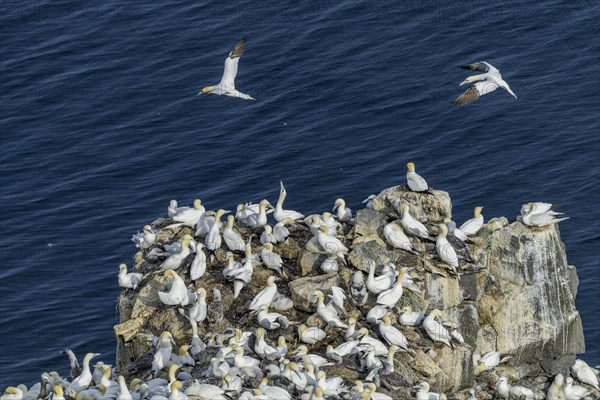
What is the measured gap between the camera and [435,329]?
29.5m

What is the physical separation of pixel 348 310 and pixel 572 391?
224 inches

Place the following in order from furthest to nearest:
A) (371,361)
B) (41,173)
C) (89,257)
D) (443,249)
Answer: (41,173)
(89,257)
(443,249)
(371,361)

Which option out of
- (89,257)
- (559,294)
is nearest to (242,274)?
(559,294)

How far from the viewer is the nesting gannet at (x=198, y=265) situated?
30.8 meters

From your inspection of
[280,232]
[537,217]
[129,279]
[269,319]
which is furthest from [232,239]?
[537,217]

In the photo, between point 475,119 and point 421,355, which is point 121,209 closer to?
point 475,119

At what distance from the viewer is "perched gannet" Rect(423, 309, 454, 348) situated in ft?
96.8

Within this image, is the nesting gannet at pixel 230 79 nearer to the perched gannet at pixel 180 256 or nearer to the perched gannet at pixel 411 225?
the perched gannet at pixel 180 256

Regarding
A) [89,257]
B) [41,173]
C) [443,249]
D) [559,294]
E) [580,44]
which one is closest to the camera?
[443,249]

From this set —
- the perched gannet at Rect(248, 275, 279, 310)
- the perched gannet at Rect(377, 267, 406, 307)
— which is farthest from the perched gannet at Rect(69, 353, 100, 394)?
the perched gannet at Rect(377, 267, 406, 307)

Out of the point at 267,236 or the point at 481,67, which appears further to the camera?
the point at 481,67

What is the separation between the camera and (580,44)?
2255 inches

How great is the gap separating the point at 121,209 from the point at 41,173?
4576 mm

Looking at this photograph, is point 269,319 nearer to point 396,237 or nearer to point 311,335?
point 311,335
